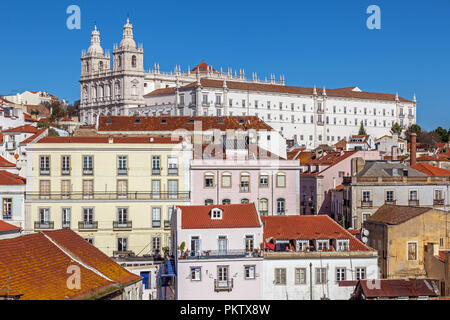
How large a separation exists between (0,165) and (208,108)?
9134 cm

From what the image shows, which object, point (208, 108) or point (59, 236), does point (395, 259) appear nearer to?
point (59, 236)

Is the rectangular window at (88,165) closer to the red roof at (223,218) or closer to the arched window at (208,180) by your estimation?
the arched window at (208,180)

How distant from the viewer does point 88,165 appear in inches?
1718

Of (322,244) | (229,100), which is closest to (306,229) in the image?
(322,244)

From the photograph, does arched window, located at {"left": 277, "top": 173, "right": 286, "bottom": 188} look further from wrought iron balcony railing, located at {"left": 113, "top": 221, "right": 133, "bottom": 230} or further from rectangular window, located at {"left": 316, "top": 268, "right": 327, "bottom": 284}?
rectangular window, located at {"left": 316, "top": 268, "right": 327, "bottom": 284}

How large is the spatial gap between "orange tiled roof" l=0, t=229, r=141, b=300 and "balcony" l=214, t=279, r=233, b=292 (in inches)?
344

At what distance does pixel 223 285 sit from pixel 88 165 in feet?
52.4

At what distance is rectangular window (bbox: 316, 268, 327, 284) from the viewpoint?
32.5 m

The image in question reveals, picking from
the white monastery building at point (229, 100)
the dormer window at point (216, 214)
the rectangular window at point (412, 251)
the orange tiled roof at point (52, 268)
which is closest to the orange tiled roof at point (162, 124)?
the dormer window at point (216, 214)

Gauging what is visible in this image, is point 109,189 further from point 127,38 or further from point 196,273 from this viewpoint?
point 127,38

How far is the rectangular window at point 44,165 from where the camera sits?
43.3 m

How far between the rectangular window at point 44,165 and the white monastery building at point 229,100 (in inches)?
3912

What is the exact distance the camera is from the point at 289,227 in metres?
35.7
